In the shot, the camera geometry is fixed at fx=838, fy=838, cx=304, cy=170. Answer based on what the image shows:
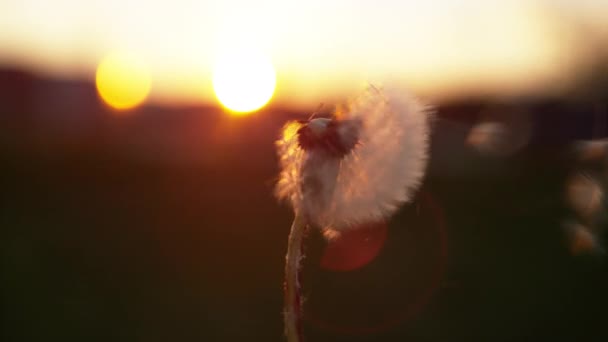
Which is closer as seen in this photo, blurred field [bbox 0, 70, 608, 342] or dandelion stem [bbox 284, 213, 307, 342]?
dandelion stem [bbox 284, 213, 307, 342]

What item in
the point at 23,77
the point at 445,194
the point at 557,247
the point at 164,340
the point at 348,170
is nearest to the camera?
the point at 348,170

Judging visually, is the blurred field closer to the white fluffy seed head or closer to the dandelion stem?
the white fluffy seed head

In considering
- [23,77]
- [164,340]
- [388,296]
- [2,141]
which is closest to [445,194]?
[388,296]

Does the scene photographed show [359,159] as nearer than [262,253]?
Yes

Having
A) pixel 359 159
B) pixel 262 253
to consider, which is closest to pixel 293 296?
pixel 359 159

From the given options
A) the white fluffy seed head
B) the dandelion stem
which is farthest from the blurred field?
the dandelion stem

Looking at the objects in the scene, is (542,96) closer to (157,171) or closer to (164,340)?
(157,171)

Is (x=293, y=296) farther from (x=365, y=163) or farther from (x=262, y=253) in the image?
(x=262, y=253)

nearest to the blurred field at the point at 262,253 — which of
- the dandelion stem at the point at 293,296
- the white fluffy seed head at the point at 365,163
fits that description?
the white fluffy seed head at the point at 365,163

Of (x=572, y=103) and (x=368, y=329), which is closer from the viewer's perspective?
(x=368, y=329)
